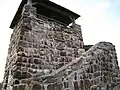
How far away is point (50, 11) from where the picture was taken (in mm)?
6508

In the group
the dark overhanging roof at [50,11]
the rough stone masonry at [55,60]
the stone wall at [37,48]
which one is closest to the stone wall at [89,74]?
the rough stone masonry at [55,60]


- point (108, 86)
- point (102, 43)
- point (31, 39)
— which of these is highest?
point (31, 39)

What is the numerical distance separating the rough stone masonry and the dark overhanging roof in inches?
5.2

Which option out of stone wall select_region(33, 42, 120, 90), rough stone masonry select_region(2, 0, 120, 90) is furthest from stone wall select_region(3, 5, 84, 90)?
stone wall select_region(33, 42, 120, 90)

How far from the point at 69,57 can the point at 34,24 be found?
186 cm

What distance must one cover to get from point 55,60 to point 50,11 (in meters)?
2.51

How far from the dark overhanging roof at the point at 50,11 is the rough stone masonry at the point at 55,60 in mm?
132

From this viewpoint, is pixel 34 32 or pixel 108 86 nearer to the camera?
pixel 108 86

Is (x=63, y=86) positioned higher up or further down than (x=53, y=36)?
further down

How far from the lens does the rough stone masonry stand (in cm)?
346

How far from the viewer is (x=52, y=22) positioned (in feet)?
19.1

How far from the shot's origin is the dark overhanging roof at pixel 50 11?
593cm

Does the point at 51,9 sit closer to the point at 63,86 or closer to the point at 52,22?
the point at 52,22

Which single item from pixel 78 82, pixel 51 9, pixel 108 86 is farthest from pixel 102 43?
pixel 51 9
